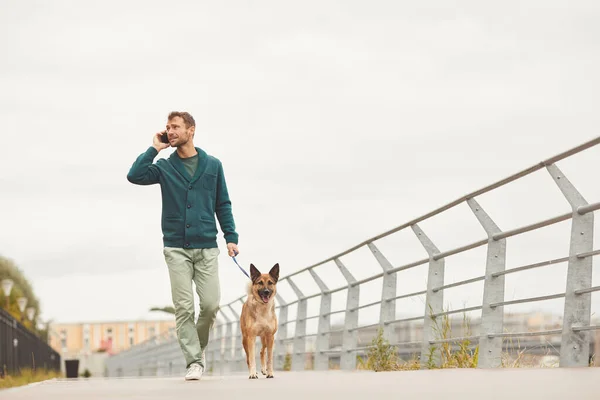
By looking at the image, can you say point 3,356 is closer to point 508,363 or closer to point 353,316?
point 353,316

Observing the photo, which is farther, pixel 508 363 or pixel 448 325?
pixel 448 325

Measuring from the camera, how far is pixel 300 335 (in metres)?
15.6

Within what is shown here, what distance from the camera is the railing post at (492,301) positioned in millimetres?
8523

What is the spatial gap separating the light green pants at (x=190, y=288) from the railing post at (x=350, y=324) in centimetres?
441

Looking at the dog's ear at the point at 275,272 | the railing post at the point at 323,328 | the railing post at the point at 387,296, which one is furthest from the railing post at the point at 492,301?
the railing post at the point at 323,328

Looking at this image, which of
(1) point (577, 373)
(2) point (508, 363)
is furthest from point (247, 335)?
(1) point (577, 373)

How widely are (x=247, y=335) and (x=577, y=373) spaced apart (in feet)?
14.0

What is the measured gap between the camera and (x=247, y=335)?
9.66 m

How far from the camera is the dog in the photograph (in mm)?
9445

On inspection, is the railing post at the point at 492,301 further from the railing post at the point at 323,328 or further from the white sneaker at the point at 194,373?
the railing post at the point at 323,328

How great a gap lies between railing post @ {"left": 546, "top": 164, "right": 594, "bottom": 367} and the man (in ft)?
8.85

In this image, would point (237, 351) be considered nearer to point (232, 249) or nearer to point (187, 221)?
point (232, 249)

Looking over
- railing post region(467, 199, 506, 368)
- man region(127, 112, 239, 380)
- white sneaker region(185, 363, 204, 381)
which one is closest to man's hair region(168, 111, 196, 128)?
man region(127, 112, 239, 380)

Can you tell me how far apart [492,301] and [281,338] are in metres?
8.86
